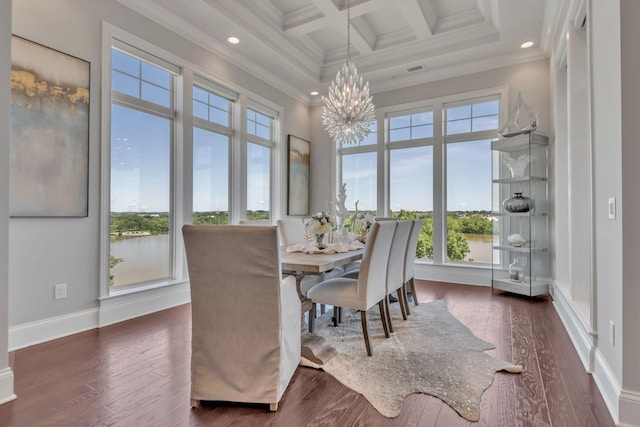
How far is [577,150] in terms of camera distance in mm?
3061

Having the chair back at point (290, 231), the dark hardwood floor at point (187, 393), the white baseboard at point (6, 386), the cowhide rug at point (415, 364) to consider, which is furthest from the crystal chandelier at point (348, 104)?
the white baseboard at point (6, 386)

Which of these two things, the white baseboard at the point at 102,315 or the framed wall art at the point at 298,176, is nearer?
the white baseboard at the point at 102,315

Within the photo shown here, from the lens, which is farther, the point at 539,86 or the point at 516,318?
the point at 539,86

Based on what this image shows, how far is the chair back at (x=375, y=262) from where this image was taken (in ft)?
7.95

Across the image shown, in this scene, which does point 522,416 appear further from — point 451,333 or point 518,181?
point 518,181

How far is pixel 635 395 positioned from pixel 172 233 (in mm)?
4061

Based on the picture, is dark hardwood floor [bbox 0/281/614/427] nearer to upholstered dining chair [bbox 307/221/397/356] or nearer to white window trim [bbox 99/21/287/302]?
upholstered dining chair [bbox 307/221/397/356]

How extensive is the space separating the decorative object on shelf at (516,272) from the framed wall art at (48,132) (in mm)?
4868

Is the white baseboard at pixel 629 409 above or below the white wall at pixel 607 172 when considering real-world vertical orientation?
below

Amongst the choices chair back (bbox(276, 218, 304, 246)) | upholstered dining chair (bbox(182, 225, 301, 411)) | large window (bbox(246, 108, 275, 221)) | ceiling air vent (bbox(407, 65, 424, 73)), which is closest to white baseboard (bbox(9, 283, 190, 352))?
chair back (bbox(276, 218, 304, 246))

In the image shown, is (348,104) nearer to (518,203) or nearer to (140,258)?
(518,203)

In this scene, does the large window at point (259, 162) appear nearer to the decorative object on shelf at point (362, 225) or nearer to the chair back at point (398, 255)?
the decorative object on shelf at point (362, 225)

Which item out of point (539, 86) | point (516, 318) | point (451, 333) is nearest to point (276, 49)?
point (539, 86)

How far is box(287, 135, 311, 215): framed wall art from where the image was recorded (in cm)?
579
